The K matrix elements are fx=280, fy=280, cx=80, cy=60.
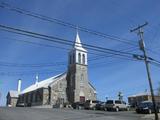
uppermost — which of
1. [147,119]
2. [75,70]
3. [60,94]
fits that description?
[75,70]

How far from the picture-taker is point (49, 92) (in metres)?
74.6

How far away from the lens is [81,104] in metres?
59.2

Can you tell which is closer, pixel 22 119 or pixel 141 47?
pixel 22 119

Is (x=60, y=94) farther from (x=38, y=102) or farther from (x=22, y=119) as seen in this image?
(x=22, y=119)

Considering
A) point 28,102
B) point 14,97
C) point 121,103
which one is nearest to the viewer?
point 121,103

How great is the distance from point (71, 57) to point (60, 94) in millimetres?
11075

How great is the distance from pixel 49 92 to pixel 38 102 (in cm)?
577

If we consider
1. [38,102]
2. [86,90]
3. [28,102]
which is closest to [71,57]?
[86,90]

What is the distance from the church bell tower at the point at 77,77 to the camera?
74262 millimetres

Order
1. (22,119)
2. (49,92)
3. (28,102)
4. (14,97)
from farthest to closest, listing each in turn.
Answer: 1. (14,97)
2. (28,102)
3. (49,92)
4. (22,119)

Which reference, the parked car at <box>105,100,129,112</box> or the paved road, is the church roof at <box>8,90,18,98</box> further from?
the paved road

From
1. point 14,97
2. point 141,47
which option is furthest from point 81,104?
point 14,97

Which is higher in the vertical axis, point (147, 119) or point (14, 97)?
point (14, 97)

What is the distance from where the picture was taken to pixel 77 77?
75375 millimetres
